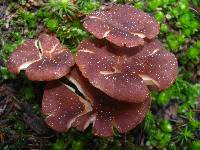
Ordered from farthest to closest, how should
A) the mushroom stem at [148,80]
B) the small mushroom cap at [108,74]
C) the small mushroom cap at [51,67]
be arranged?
1. the mushroom stem at [148,80]
2. the small mushroom cap at [51,67]
3. the small mushroom cap at [108,74]

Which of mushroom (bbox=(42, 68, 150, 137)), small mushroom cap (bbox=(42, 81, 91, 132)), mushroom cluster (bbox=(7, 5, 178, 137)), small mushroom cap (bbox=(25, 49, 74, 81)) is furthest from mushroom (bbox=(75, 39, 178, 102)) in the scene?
small mushroom cap (bbox=(42, 81, 91, 132))

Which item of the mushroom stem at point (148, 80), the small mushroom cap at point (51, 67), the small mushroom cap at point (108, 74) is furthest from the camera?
the mushroom stem at point (148, 80)

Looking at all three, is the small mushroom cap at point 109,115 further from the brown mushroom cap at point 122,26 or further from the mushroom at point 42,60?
the brown mushroom cap at point 122,26

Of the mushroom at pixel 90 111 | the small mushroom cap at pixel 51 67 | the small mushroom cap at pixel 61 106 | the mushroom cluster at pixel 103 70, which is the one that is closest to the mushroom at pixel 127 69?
the mushroom cluster at pixel 103 70

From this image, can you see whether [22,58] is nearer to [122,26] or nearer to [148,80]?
[122,26]

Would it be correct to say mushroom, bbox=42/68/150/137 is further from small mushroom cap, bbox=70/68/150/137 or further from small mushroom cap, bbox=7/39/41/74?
small mushroom cap, bbox=7/39/41/74

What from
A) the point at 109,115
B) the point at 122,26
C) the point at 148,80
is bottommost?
the point at 109,115

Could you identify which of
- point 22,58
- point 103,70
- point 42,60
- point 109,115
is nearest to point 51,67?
point 42,60
